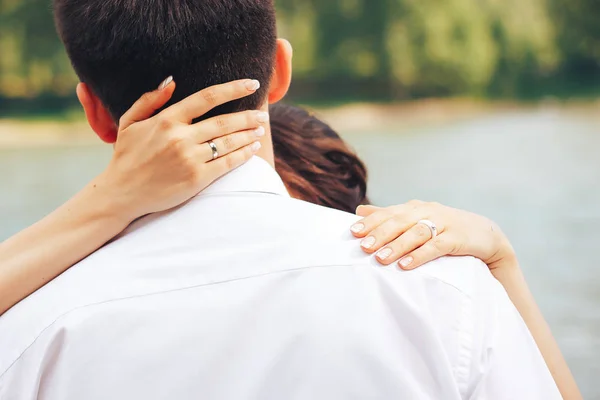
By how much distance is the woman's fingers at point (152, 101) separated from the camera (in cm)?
75

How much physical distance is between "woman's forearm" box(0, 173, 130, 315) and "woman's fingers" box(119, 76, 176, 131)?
0.10 m

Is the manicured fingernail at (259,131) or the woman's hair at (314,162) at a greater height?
the manicured fingernail at (259,131)

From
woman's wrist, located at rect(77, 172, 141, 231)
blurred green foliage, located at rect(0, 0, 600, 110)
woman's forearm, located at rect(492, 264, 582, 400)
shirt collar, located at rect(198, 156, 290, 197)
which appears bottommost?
blurred green foliage, located at rect(0, 0, 600, 110)

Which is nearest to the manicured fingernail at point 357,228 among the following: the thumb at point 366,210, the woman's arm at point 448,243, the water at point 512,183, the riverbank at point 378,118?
the woman's arm at point 448,243

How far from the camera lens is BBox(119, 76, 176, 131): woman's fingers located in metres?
0.75

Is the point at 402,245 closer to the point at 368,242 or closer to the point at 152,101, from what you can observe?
the point at 368,242

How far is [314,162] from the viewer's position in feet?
4.98

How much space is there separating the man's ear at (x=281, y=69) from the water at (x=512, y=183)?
3733mm

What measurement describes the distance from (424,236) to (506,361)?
0.14m

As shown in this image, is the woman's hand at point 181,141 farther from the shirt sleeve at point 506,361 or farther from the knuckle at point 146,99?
the shirt sleeve at point 506,361

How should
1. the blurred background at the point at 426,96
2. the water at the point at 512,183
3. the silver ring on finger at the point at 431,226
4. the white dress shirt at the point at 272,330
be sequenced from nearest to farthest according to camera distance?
the white dress shirt at the point at 272,330, the silver ring on finger at the point at 431,226, the water at the point at 512,183, the blurred background at the point at 426,96

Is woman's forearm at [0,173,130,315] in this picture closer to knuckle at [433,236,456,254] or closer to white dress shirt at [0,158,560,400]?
white dress shirt at [0,158,560,400]

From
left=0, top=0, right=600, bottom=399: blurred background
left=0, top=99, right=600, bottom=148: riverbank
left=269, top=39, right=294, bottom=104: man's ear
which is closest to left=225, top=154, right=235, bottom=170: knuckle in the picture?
left=269, top=39, right=294, bottom=104: man's ear

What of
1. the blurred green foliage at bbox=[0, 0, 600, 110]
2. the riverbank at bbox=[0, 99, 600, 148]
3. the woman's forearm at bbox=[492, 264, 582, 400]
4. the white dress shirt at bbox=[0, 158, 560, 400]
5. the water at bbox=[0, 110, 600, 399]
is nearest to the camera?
the white dress shirt at bbox=[0, 158, 560, 400]
